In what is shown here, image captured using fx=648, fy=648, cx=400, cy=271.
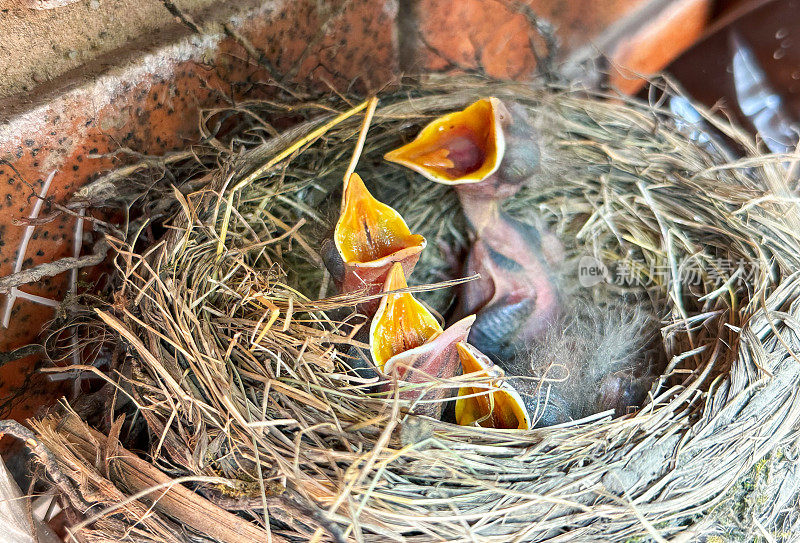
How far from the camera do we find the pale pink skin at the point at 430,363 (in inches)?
29.4

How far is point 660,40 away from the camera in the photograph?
4.78 feet

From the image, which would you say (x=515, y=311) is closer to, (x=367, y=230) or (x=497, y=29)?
(x=367, y=230)

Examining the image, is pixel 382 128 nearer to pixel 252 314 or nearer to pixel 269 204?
pixel 269 204

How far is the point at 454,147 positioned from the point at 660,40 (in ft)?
2.60

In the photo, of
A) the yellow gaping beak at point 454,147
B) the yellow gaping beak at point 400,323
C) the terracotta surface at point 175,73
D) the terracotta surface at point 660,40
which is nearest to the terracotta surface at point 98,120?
the terracotta surface at point 175,73

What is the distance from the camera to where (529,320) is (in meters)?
1.04

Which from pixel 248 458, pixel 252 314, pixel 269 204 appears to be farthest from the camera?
pixel 269 204

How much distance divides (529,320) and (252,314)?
46cm

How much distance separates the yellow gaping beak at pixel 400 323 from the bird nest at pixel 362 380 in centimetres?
5

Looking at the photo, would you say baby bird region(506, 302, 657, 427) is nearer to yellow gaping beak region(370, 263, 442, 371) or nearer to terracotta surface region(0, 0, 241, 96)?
yellow gaping beak region(370, 263, 442, 371)

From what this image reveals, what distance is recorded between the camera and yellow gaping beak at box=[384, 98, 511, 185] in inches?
35.8

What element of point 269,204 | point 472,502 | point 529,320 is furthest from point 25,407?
point 529,320

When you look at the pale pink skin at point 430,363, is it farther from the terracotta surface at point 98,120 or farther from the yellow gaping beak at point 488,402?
the terracotta surface at point 98,120

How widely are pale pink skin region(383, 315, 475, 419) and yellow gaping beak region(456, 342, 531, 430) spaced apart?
0.02 metres
